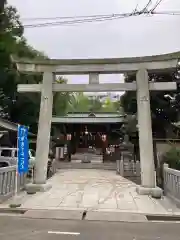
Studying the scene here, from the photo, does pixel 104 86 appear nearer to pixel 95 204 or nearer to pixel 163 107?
pixel 95 204

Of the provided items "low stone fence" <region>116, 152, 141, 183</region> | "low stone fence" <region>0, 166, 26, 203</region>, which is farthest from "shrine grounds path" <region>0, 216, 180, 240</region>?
"low stone fence" <region>116, 152, 141, 183</region>

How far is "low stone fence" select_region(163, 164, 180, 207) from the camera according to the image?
10.9m

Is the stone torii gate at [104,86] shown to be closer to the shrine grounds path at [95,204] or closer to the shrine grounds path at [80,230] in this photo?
the shrine grounds path at [95,204]

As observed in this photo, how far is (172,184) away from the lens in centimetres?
1179

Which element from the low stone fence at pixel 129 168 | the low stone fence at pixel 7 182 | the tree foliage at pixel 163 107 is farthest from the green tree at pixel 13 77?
the low stone fence at pixel 7 182

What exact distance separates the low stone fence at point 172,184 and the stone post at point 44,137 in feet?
16.8

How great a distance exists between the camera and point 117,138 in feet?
113

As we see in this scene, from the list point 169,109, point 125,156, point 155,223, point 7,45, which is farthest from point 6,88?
point 155,223

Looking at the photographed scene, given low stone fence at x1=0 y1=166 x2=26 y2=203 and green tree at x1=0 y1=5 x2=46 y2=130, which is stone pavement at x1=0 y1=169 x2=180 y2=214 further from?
green tree at x1=0 y1=5 x2=46 y2=130

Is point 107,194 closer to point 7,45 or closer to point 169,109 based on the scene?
point 169,109

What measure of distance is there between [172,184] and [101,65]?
6.20 m

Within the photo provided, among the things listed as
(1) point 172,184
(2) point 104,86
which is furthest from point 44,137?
(1) point 172,184

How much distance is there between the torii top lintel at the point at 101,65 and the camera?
45.8ft

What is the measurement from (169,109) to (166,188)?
12639 millimetres
